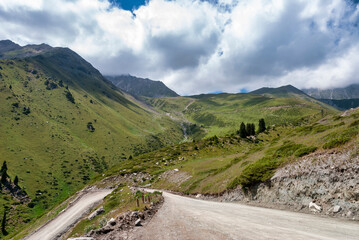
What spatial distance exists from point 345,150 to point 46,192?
136m

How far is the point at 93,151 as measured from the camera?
168250mm

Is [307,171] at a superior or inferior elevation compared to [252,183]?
superior

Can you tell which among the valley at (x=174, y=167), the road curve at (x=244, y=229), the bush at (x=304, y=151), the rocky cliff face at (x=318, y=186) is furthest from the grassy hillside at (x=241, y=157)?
the road curve at (x=244, y=229)

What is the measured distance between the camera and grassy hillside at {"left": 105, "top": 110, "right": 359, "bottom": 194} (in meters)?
22.1

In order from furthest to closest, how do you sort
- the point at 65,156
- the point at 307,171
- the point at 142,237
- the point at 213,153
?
the point at 65,156
the point at 213,153
the point at 307,171
the point at 142,237

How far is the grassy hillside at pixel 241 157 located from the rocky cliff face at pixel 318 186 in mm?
1646

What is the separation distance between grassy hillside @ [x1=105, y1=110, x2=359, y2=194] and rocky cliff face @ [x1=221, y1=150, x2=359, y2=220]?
64.8 inches

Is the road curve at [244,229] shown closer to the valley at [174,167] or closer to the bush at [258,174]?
the valley at [174,167]

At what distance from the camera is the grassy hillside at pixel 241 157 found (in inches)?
870

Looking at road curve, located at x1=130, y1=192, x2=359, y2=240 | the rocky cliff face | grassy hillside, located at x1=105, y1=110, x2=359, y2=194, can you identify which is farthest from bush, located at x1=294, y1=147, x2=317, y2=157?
road curve, located at x1=130, y1=192, x2=359, y2=240

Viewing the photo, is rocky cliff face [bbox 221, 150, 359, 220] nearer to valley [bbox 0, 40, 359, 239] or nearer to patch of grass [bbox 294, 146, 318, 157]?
valley [bbox 0, 40, 359, 239]

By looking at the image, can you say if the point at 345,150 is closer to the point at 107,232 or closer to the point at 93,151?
the point at 107,232

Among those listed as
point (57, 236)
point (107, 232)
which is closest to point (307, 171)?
point (107, 232)

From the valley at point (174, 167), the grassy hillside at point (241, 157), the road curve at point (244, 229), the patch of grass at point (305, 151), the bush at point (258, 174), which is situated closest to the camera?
the road curve at point (244, 229)
